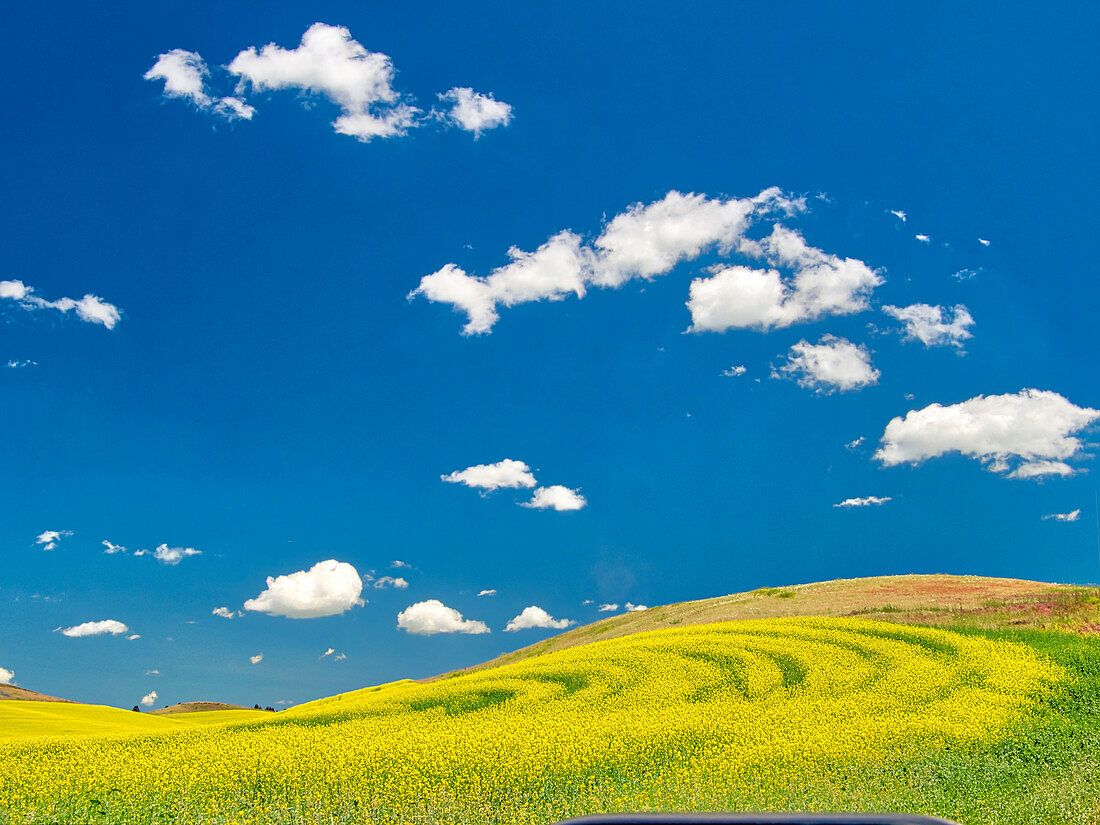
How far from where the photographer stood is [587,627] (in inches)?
1932

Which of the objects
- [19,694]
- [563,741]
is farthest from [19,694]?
[563,741]

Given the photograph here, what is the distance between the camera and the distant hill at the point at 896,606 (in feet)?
107

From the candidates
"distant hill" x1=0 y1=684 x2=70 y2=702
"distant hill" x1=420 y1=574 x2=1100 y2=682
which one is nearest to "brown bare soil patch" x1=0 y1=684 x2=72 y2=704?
"distant hill" x1=0 y1=684 x2=70 y2=702

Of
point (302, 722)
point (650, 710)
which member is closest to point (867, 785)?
point (650, 710)

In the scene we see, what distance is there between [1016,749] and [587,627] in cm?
3363

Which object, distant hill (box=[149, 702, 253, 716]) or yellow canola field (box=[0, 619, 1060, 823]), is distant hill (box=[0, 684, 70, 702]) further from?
yellow canola field (box=[0, 619, 1060, 823])

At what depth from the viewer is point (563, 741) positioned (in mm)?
17234

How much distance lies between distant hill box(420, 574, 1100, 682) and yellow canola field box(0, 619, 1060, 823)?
23.1 feet

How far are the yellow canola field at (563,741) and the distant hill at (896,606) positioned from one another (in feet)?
23.1

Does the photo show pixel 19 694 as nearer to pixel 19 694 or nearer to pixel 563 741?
pixel 19 694

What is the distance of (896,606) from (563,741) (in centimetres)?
2553

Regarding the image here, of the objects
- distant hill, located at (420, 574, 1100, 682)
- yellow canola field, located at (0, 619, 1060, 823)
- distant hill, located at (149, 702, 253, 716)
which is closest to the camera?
yellow canola field, located at (0, 619, 1060, 823)

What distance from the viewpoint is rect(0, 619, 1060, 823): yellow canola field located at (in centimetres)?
1457

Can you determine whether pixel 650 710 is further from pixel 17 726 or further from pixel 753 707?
pixel 17 726
